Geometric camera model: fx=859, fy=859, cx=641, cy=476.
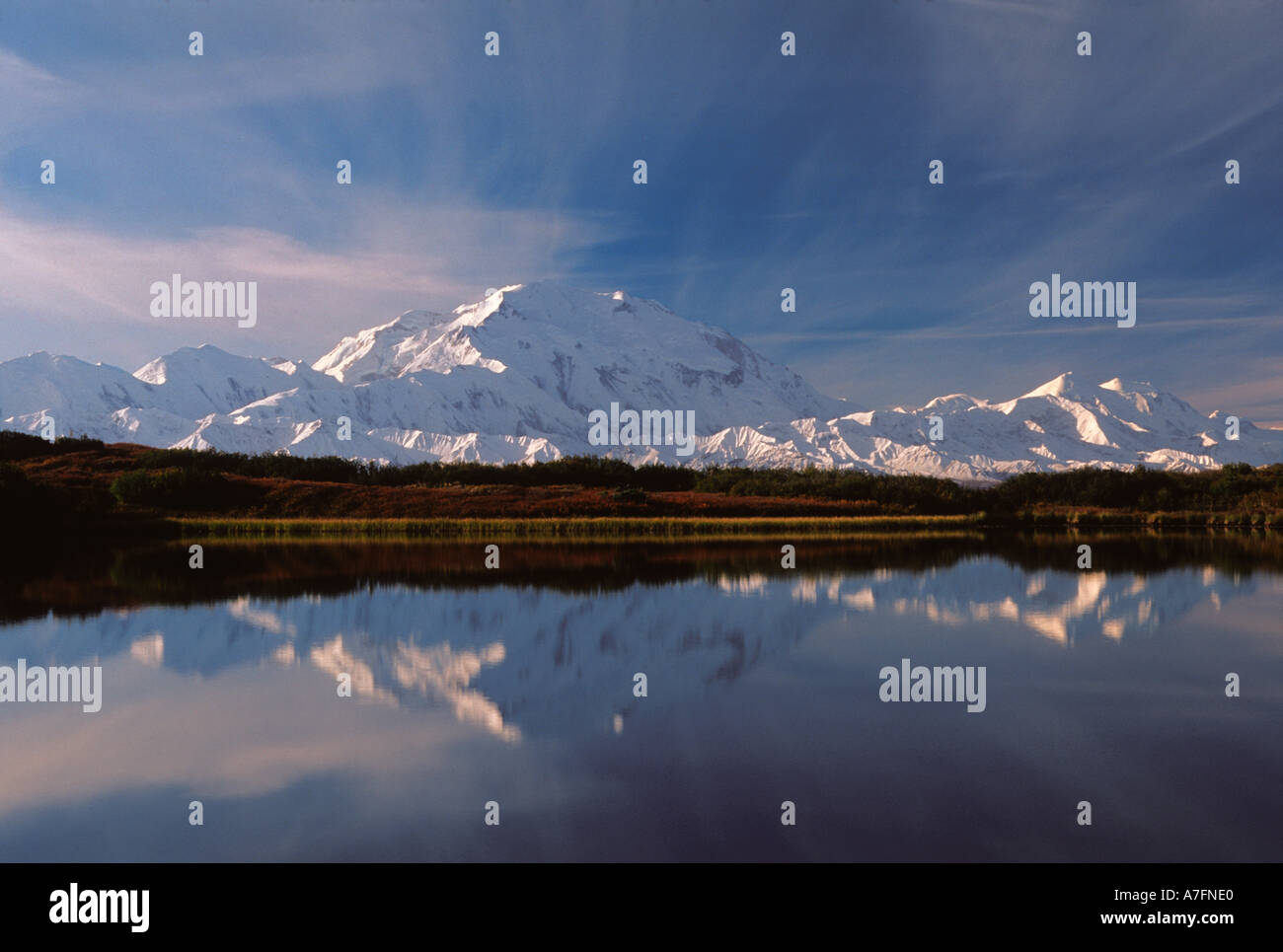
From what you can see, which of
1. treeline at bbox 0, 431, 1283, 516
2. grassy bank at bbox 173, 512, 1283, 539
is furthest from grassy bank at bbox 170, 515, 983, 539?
treeline at bbox 0, 431, 1283, 516

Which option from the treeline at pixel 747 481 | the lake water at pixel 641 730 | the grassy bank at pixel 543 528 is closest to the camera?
the lake water at pixel 641 730

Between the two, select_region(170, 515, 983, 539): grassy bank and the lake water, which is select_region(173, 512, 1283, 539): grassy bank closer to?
select_region(170, 515, 983, 539): grassy bank

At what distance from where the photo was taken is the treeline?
222ft

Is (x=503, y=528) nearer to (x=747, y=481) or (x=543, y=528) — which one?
→ (x=543, y=528)

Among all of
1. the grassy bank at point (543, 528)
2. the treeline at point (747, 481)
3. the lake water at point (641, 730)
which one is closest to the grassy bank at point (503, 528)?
the grassy bank at point (543, 528)

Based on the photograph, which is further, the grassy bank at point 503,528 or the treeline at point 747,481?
the treeline at point 747,481

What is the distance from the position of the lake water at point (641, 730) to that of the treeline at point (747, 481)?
152 ft

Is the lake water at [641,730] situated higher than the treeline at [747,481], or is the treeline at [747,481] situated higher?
the treeline at [747,481]

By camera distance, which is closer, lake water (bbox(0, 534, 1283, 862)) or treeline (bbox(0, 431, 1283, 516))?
lake water (bbox(0, 534, 1283, 862))

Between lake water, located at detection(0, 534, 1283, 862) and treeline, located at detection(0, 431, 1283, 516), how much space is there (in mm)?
46466

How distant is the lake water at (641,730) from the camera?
7.39 metres

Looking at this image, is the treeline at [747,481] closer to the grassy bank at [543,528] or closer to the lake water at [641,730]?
the grassy bank at [543,528]

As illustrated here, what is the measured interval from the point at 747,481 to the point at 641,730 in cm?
7367
